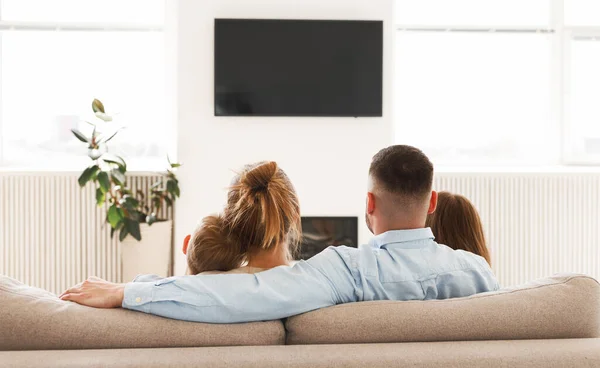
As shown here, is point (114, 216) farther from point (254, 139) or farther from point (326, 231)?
point (326, 231)

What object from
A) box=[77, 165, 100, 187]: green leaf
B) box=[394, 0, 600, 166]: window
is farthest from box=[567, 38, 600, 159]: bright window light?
box=[77, 165, 100, 187]: green leaf

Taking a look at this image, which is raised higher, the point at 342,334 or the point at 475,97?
the point at 475,97

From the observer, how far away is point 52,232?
15.7 feet

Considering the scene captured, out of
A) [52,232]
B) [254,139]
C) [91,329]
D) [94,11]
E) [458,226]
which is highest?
[94,11]

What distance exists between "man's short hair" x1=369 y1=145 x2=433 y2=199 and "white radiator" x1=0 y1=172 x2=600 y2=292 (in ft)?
11.3

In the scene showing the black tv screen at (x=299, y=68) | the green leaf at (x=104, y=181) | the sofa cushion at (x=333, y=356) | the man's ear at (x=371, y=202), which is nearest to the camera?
the sofa cushion at (x=333, y=356)

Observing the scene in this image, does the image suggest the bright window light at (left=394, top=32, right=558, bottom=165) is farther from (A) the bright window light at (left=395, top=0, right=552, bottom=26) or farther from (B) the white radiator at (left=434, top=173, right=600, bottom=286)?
(B) the white radiator at (left=434, top=173, right=600, bottom=286)

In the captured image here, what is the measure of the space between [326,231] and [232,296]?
11.7 feet

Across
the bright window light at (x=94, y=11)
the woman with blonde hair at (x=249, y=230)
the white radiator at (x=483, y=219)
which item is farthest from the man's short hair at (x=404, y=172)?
the bright window light at (x=94, y=11)

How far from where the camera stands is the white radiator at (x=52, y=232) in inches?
188

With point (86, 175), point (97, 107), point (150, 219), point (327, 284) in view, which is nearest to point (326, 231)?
point (150, 219)

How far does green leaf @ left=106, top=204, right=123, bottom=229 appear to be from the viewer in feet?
14.5

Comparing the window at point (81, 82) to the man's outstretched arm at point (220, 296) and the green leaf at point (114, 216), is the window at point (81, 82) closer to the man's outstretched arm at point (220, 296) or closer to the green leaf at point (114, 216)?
the green leaf at point (114, 216)

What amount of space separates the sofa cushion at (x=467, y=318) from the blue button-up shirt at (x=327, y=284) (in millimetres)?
59
